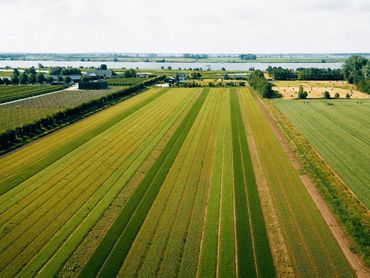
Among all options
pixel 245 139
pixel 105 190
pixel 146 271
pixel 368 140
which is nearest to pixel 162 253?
pixel 146 271

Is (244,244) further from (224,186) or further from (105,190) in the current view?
(105,190)

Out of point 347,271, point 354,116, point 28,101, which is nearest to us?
point 347,271

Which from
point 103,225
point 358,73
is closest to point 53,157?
point 103,225

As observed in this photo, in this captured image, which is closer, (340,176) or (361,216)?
(361,216)

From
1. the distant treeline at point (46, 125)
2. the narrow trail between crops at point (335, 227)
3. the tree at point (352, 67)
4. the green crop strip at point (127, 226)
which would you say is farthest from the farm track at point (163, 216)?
the tree at point (352, 67)

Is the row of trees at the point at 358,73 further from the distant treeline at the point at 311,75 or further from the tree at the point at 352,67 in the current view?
the distant treeline at the point at 311,75

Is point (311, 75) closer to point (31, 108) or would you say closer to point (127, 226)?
point (31, 108)
